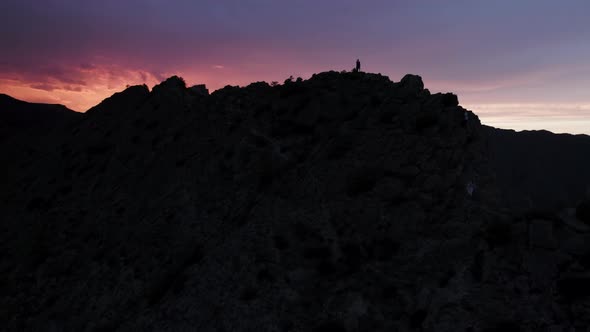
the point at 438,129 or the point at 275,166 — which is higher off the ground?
the point at 438,129

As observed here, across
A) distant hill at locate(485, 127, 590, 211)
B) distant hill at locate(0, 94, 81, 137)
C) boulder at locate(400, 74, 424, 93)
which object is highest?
distant hill at locate(0, 94, 81, 137)

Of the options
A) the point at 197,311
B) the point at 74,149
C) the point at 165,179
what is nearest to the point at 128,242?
the point at 165,179

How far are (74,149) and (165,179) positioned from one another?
56.8 ft

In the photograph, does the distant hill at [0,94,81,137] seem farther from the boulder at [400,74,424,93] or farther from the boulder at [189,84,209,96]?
the boulder at [400,74,424,93]

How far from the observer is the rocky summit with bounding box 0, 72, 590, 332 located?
14.3m

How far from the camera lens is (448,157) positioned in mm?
20078

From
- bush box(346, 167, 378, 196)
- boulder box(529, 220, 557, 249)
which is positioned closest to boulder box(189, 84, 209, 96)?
bush box(346, 167, 378, 196)

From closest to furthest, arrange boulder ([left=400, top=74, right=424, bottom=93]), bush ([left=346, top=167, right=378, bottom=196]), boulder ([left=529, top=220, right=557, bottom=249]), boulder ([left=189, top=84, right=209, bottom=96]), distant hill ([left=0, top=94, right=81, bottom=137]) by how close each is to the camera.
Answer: boulder ([left=529, top=220, right=557, bottom=249]) → bush ([left=346, top=167, right=378, bottom=196]) → boulder ([left=400, top=74, right=424, bottom=93]) → boulder ([left=189, top=84, right=209, bottom=96]) → distant hill ([left=0, top=94, right=81, bottom=137])

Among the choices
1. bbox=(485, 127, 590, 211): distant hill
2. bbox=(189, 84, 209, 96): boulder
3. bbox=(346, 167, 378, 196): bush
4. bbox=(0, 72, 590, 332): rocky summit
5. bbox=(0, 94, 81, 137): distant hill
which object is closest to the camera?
bbox=(0, 72, 590, 332): rocky summit

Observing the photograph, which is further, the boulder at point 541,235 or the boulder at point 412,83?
the boulder at point 412,83

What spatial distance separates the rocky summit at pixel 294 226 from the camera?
47.0ft

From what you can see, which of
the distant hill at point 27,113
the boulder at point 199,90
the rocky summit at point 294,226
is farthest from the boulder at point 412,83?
the distant hill at point 27,113

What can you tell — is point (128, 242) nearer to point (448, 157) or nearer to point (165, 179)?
point (165, 179)

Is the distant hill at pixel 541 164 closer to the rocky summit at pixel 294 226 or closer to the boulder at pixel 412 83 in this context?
the boulder at pixel 412 83
